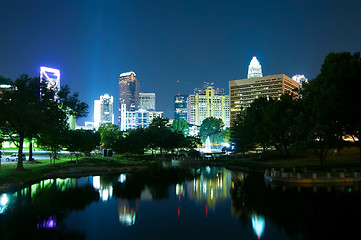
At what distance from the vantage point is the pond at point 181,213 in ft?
60.0

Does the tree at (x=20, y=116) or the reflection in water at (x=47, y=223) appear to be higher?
the tree at (x=20, y=116)

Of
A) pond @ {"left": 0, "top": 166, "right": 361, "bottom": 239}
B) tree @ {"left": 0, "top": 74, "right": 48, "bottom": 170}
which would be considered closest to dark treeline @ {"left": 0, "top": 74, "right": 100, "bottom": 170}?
tree @ {"left": 0, "top": 74, "right": 48, "bottom": 170}

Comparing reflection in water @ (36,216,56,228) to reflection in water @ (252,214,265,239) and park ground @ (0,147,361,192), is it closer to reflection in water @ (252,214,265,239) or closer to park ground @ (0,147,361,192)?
reflection in water @ (252,214,265,239)

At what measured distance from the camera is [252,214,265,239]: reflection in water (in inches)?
730

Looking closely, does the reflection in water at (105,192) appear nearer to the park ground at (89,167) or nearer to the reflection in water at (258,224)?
the park ground at (89,167)

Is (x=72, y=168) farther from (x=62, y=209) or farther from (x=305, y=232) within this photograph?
(x=305, y=232)

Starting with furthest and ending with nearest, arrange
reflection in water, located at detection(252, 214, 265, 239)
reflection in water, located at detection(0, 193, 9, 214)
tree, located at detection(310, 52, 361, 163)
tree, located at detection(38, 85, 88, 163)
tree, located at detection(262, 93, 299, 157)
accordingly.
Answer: tree, located at detection(262, 93, 299, 157) < tree, located at detection(38, 85, 88, 163) < tree, located at detection(310, 52, 361, 163) < reflection in water, located at detection(0, 193, 9, 214) < reflection in water, located at detection(252, 214, 265, 239)

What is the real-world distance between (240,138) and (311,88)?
34.7m

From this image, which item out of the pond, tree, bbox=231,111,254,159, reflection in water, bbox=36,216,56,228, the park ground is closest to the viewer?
the pond

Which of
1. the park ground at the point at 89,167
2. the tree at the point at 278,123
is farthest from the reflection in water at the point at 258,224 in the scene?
the tree at the point at 278,123

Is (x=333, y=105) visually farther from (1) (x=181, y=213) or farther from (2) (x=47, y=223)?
(2) (x=47, y=223)

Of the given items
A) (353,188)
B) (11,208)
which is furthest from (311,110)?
(11,208)

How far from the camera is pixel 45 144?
53.3m

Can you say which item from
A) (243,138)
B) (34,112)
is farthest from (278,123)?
A: (34,112)
